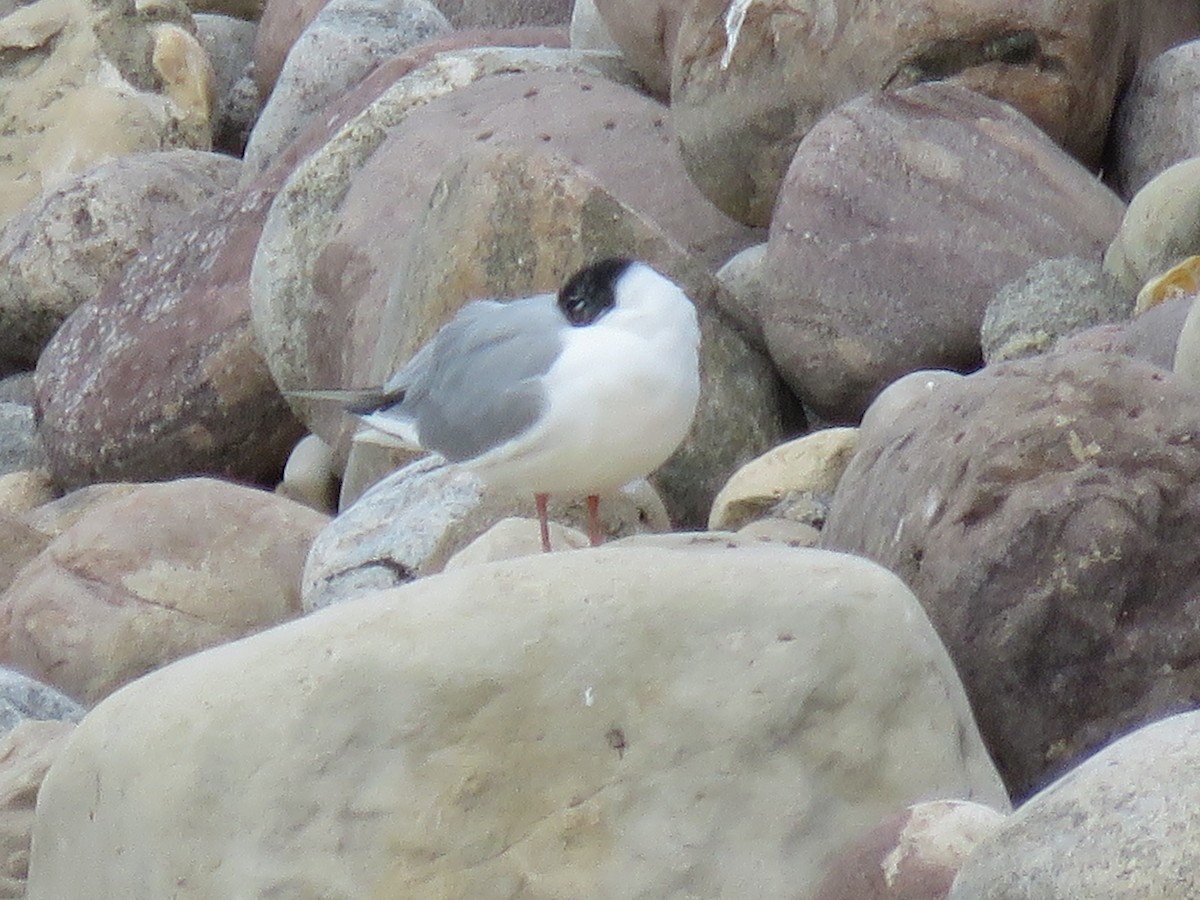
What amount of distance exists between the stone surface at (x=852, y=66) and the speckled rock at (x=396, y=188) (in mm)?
412

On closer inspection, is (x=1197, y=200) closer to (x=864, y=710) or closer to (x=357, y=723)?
(x=864, y=710)

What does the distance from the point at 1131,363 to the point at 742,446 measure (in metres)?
2.38

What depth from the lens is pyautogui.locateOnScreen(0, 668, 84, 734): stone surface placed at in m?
5.52

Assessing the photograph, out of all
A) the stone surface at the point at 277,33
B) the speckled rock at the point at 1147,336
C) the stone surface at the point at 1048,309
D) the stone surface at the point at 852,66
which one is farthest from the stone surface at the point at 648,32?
the stone surface at the point at 277,33

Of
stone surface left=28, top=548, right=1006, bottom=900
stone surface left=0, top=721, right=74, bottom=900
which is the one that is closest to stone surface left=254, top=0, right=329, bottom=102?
stone surface left=0, top=721, right=74, bottom=900

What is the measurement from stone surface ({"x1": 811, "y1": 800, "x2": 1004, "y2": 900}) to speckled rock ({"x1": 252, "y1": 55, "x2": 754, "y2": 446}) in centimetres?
457

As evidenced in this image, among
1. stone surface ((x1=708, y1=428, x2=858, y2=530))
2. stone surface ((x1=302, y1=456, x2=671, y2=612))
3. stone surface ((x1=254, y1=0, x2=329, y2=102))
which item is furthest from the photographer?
stone surface ((x1=254, y1=0, x2=329, y2=102))

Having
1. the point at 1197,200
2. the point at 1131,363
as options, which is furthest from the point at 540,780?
the point at 1197,200

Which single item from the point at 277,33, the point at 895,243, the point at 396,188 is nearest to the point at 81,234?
the point at 277,33

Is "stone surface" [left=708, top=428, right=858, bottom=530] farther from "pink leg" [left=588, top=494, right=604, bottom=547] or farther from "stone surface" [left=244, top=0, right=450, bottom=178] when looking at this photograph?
"stone surface" [left=244, top=0, right=450, bottom=178]

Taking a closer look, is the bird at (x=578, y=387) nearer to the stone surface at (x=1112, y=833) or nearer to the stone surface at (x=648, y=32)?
the stone surface at (x=1112, y=833)

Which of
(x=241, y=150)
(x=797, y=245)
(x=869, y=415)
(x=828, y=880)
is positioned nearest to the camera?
(x=828, y=880)

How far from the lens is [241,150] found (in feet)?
44.8

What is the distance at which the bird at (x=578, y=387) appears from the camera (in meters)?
4.58
